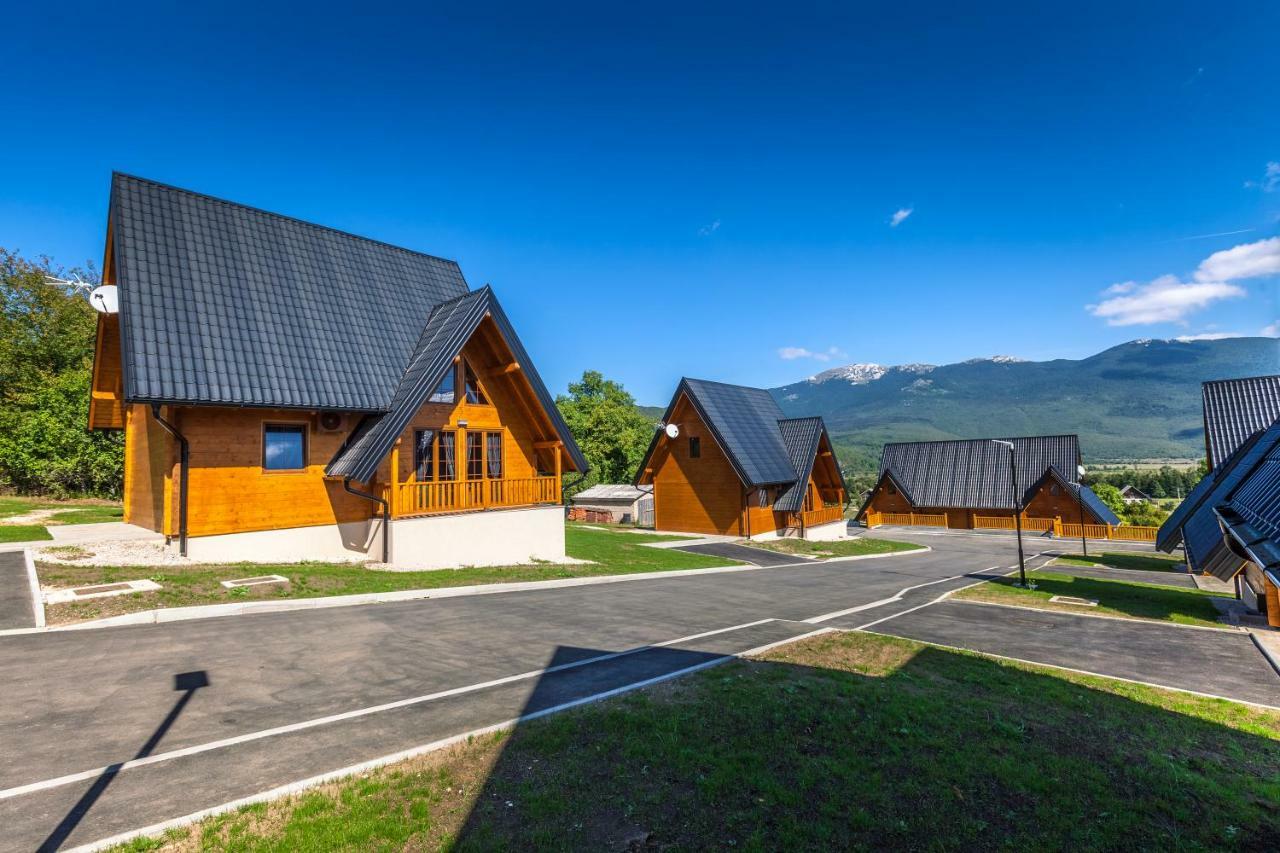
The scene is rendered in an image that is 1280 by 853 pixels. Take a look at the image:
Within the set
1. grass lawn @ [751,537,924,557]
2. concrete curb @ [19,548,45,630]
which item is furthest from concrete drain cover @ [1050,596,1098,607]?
concrete curb @ [19,548,45,630]

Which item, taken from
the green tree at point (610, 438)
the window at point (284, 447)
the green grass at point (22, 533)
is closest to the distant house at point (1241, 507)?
the window at point (284, 447)

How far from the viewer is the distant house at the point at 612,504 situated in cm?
4666

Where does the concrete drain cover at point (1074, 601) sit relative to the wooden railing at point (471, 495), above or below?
below

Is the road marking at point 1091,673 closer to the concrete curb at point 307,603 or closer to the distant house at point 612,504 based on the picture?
the concrete curb at point 307,603

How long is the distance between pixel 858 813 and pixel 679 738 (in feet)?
5.76

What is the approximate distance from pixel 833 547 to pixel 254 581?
2632cm

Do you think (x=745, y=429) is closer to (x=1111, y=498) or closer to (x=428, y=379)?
(x=428, y=379)

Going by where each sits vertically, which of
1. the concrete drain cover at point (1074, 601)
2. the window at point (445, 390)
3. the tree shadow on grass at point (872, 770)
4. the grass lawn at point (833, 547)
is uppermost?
the window at point (445, 390)

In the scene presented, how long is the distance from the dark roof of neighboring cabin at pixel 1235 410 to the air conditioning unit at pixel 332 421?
31.4 meters

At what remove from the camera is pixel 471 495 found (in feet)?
58.2

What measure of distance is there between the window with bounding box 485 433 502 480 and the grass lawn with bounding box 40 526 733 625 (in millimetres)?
3330

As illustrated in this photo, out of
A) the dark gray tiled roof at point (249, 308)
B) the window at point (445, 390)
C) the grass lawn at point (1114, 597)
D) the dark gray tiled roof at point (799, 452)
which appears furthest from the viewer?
the dark gray tiled roof at point (799, 452)

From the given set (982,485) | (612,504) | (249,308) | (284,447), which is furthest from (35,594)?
(982,485)

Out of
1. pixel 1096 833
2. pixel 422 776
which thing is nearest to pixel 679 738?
pixel 422 776
